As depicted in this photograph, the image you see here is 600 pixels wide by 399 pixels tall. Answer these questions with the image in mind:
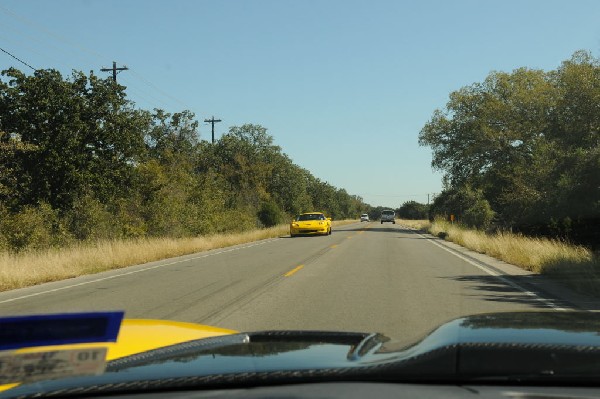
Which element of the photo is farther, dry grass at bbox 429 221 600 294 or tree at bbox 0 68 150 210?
tree at bbox 0 68 150 210

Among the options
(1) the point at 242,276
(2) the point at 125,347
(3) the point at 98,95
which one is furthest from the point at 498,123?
(2) the point at 125,347

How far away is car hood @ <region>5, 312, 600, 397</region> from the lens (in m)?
2.41

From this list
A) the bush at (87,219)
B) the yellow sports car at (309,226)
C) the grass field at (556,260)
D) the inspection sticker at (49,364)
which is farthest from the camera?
the yellow sports car at (309,226)

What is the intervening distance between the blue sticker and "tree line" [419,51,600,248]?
17909 millimetres

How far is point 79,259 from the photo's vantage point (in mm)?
17453

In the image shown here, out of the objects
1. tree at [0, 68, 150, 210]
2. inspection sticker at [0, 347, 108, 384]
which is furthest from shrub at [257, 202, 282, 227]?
inspection sticker at [0, 347, 108, 384]

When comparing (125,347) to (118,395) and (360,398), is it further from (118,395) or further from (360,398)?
(360,398)

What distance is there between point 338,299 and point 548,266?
727 centimetres

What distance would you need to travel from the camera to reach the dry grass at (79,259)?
46.3ft

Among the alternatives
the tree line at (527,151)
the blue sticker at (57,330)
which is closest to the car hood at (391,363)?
the blue sticker at (57,330)

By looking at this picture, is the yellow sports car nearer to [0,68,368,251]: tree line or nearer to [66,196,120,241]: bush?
[0,68,368,251]: tree line

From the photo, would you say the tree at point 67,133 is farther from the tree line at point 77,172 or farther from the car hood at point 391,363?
the car hood at point 391,363

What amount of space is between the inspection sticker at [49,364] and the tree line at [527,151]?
59.6 feet

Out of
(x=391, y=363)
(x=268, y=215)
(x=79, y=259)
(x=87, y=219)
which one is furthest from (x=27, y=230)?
(x=268, y=215)
